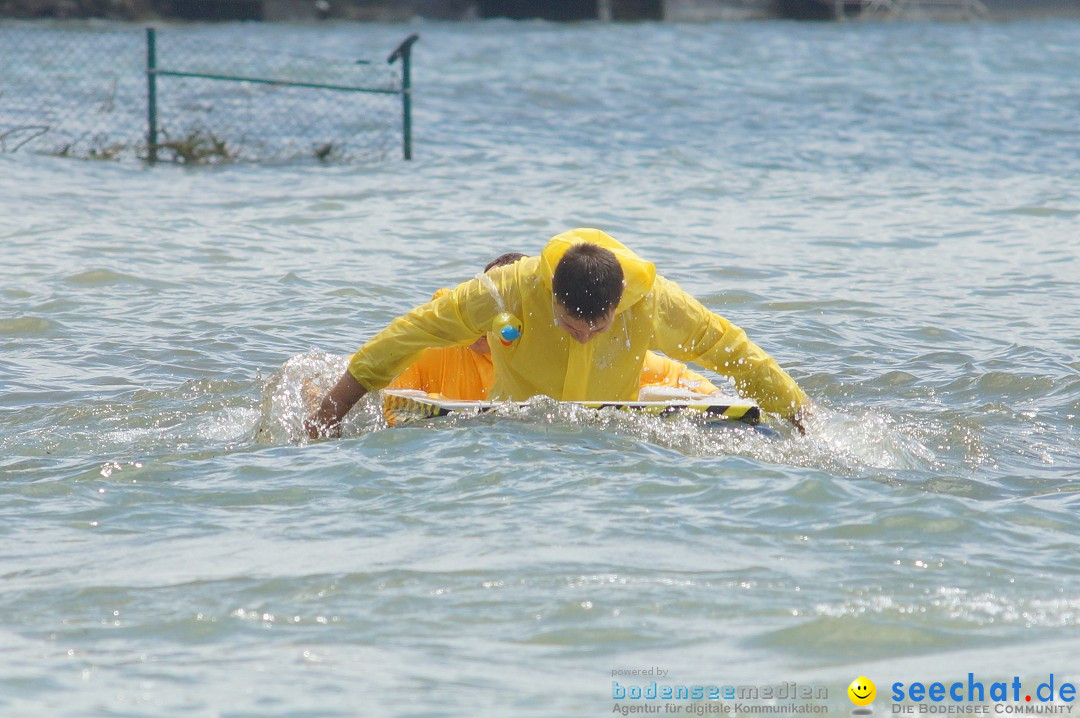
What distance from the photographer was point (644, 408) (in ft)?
21.5

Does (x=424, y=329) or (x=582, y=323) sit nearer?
(x=582, y=323)

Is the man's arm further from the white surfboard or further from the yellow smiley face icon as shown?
the yellow smiley face icon

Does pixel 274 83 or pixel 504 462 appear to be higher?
pixel 274 83

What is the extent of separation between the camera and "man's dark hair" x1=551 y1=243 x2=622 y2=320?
6090mm

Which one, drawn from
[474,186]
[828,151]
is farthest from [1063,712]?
[828,151]

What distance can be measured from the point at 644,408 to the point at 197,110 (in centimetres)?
1476

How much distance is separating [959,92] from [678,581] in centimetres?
2262

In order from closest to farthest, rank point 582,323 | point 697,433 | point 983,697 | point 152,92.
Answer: point 983,697 < point 582,323 < point 697,433 < point 152,92

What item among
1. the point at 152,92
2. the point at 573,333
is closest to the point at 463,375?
the point at 573,333

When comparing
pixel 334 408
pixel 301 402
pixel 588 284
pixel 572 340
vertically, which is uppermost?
pixel 588 284

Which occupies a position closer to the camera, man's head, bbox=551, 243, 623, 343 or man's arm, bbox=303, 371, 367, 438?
man's head, bbox=551, 243, 623, 343

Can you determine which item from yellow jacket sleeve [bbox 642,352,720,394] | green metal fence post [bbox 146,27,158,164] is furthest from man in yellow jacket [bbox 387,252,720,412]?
green metal fence post [bbox 146,27,158,164]

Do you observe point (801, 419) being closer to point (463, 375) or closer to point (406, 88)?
point (463, 375)

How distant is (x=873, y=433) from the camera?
7.06 metres
